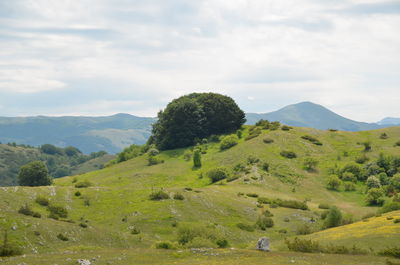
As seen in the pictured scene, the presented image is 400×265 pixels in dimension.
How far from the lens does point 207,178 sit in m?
95.2

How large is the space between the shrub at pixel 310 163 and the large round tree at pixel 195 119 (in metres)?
45.4

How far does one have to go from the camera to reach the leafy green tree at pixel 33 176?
94.2m

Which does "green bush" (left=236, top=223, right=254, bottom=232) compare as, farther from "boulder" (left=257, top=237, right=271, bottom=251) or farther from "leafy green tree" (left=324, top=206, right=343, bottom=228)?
"boulder" (left=257, top=237, right=271, bottom=251)

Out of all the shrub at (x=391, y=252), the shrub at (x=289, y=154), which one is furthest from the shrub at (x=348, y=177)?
the shrub at (x=391, y=252)

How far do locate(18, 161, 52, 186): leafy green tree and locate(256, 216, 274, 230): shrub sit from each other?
2474 inches

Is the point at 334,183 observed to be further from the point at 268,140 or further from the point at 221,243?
the point at 221,243

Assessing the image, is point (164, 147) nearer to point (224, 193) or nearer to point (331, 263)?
point (224, 193)

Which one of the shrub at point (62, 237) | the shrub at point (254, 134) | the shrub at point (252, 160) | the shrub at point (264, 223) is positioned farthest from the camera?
the shrub at point (254, 134)

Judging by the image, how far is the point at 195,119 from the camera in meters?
135

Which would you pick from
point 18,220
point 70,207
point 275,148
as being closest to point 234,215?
point 70,207

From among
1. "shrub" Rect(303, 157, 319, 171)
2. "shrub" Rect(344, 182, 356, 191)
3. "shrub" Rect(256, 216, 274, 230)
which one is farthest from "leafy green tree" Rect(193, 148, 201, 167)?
"shrub" Rect(256, 216, 274, 230)

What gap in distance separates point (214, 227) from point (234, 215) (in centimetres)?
892

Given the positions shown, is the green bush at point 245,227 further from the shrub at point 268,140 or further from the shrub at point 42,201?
the shrub at point 268,140

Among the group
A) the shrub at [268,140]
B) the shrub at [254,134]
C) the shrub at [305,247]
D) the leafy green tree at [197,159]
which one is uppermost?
the shrub at [254,134]
